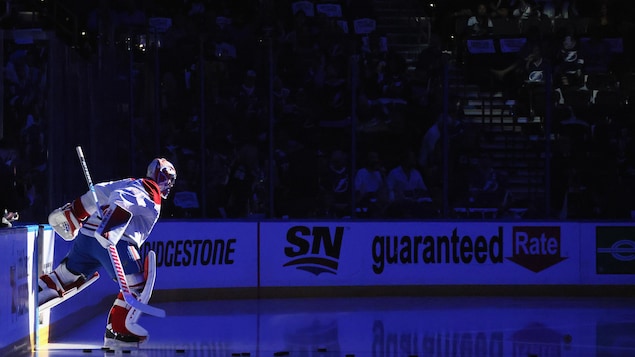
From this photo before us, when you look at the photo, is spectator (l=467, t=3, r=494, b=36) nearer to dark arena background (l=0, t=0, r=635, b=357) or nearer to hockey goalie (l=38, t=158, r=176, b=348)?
dark arena background (l=0, t=0, r=635, b=357)

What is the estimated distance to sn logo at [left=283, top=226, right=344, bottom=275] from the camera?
45.3 feet

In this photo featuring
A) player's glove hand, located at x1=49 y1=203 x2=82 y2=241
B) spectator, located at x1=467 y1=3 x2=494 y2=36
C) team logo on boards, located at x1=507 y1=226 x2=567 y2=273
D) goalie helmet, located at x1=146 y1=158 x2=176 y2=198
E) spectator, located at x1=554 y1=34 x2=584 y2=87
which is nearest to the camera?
player's glove hand, located at x1=49 y1=203 x2=82 y2=241

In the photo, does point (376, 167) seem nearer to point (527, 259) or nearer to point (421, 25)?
point (527, 259)

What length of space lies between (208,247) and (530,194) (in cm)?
396

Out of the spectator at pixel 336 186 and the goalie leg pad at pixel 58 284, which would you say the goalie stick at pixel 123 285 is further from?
the spectator at pixel 336 186

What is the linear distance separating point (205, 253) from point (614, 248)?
4953 mm

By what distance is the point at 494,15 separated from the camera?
1638 cm

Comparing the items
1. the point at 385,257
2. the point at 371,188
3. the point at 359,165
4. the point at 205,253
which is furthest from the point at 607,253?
the point at 205,253

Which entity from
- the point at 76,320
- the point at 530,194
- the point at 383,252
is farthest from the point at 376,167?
the point at 76,320

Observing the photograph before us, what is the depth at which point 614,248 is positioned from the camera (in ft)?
46.6

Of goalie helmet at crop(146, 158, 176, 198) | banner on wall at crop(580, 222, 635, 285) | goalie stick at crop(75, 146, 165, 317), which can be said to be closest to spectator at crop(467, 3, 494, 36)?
banner on wall at crop(580, 222, 635, 285)

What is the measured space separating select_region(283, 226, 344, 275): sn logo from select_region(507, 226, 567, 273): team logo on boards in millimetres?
2127

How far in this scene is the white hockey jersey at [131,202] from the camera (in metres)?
9.00

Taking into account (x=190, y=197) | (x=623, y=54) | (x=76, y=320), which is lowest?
(x=76, y=320)
